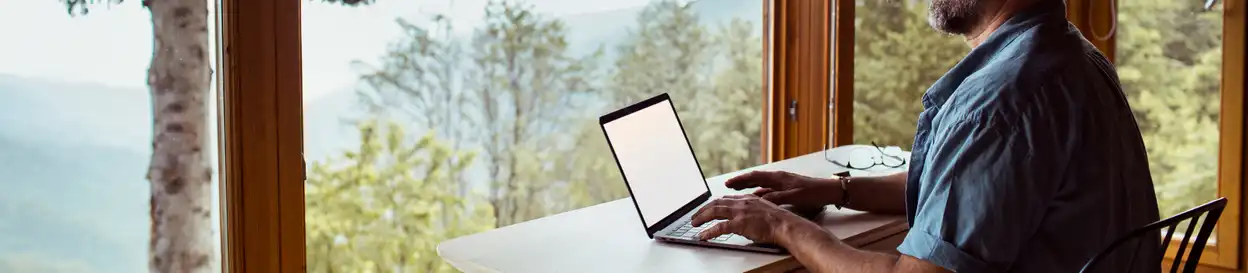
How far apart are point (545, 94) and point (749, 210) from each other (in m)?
1.61

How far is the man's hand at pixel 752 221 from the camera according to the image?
1.80m

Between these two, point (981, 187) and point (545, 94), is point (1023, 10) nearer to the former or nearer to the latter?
point (981, 187)

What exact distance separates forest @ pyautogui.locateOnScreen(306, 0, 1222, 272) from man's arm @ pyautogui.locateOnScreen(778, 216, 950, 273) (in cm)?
138

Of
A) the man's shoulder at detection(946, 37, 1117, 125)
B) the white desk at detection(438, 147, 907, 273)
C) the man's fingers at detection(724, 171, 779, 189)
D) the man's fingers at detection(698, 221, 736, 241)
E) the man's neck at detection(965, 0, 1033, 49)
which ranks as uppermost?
the man's neck at detection(965, 0, 1033, 49)

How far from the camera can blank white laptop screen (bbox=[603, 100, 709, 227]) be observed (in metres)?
1.92

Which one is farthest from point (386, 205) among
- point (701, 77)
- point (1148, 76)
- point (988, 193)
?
point (1148, 76)

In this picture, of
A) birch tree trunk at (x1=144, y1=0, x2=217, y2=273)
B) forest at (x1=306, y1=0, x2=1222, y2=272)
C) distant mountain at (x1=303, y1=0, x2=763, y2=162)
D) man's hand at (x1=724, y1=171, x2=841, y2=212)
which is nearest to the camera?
man's hand at (x1=724, y1=171, x2=841, y2=212)

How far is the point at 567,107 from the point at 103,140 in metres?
1.40

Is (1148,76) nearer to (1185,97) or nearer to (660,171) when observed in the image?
(1185,97)

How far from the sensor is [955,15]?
1.77 m

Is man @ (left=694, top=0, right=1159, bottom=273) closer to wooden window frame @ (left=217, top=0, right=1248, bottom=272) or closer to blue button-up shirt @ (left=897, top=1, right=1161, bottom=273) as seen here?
blue button-up shirt @ (left=897, top=1, right=1161, bottom=273)

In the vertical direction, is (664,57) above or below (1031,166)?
above

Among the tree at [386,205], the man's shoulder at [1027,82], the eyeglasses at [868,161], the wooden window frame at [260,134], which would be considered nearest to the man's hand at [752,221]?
the man's shoulder at [1027,82]

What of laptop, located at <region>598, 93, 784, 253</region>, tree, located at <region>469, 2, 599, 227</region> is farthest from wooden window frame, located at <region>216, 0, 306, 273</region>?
laptop, located at <region>598, 93, 784, 253</region>
